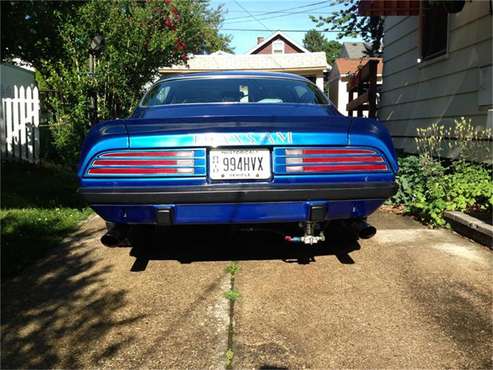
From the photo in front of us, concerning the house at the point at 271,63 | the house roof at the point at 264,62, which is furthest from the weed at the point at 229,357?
the house roof at the point at 264,62

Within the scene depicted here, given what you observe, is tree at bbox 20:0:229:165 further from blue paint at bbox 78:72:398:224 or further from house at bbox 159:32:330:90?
house at bbox 159:32:330:90

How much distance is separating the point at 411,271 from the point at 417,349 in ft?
4.20

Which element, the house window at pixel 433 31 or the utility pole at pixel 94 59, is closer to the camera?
the house window at pixel 433 31

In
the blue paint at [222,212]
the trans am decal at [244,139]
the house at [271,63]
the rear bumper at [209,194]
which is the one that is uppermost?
the house at [271,63]

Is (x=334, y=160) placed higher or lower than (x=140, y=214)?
higher

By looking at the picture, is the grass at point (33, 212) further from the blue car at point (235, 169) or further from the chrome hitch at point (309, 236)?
the chrome hitch at point (309, 236)

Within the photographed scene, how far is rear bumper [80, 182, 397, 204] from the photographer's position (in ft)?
10.2

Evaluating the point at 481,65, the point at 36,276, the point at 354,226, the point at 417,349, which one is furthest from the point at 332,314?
the point at 481,65

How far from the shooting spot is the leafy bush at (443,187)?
208 inches

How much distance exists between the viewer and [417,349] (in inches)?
104

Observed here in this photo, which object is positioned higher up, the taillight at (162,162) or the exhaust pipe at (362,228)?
the taillight at (162,162)

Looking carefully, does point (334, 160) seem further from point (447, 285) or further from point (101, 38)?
point (101, 38)

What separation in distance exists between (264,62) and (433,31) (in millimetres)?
21780

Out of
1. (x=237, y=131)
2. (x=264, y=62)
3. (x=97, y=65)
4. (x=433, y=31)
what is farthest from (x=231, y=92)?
(x=264, y=62)
